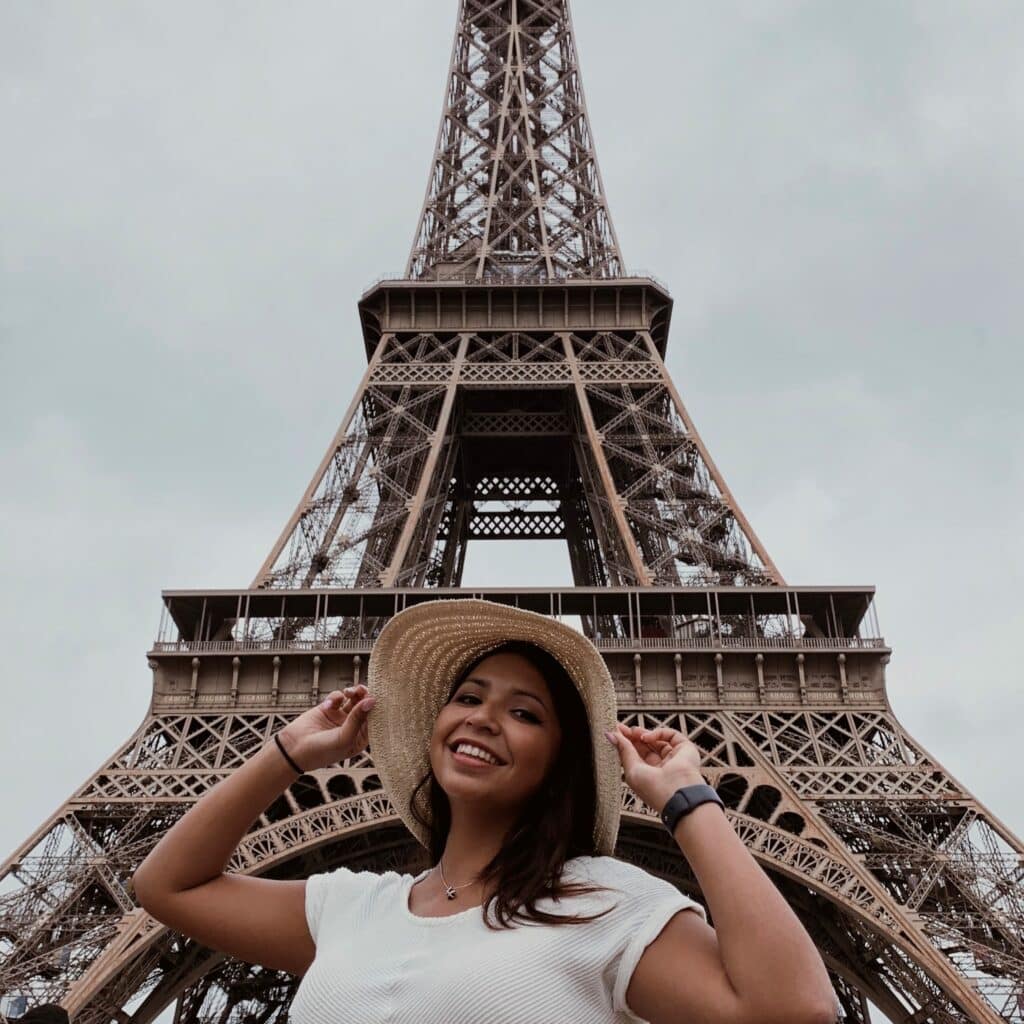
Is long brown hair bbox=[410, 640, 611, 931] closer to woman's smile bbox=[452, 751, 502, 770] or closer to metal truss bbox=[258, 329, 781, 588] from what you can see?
woman's smile bbox=[452, 751, 502, 770]

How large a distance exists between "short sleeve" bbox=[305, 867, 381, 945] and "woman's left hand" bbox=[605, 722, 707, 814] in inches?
27.2

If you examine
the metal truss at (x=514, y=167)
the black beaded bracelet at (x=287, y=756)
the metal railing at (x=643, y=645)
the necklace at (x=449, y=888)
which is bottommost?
the necklace at (x=449, y=888)

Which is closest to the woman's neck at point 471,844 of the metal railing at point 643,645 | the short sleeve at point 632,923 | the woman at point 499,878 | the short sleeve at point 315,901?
the woman at point 499,878

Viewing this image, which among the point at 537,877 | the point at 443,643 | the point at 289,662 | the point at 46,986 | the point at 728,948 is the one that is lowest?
the point at 728,948

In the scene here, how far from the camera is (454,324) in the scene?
2923 cm

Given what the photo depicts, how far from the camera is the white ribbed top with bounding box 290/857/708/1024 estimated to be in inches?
85.5

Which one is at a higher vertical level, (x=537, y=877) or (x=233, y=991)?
(x=233, y=991)

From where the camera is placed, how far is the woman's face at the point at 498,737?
2.71 meters

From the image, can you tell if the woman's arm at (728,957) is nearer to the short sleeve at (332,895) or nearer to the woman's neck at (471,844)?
the woman's neck at (471,844)

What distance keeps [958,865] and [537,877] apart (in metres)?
16.8

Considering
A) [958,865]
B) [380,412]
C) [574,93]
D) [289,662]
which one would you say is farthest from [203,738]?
[574,93]

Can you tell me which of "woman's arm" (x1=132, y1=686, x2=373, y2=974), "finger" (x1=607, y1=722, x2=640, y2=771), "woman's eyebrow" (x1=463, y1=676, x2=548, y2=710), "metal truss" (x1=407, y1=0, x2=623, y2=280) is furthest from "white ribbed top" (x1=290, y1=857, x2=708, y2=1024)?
"metal truss" (x1=407, y1=0, x2=623, y2=280)

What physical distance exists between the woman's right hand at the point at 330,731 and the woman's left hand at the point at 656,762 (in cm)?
73

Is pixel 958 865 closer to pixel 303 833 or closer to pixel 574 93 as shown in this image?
pixel 303 833
